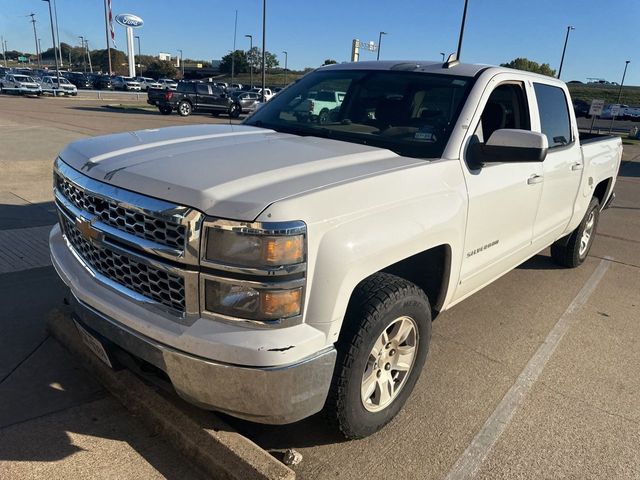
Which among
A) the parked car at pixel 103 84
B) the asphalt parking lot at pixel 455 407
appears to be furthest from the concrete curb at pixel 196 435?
the parked car at pixel 103 84

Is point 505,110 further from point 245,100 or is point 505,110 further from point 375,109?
point 245,100

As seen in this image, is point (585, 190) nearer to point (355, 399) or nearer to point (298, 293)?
point (355, 399)

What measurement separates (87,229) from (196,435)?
108 cm

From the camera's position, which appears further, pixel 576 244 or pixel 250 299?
pixel 576 244

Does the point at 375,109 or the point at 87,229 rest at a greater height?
the point at 375,109

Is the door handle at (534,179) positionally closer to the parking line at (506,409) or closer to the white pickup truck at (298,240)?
the white pickup truck at (298,240)

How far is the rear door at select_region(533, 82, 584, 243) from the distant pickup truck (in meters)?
23.5

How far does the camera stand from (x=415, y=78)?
3490mm

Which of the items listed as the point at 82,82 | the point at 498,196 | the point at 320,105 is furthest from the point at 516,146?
the point at 82,82

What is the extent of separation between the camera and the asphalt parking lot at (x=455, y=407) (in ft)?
8.21

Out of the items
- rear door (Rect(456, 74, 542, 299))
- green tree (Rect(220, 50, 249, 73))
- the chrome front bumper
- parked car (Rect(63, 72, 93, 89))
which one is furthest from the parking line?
green tree (Rect(220, 50, 249, 73))

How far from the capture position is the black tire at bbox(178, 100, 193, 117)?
27.1 m

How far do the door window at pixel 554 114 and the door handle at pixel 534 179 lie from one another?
1.49ft

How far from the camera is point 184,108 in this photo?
1074 inches
